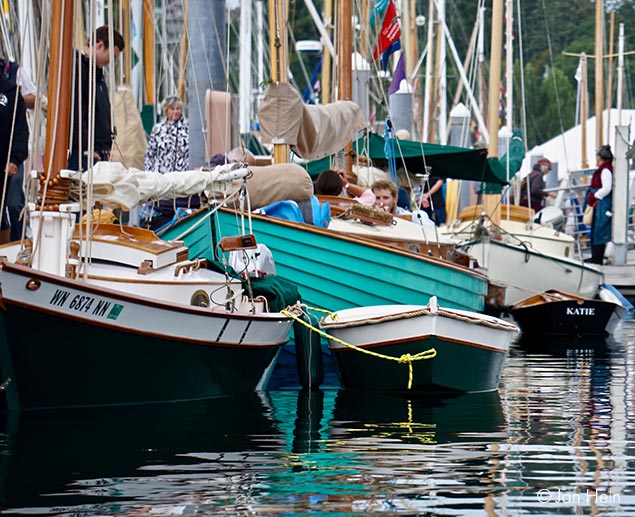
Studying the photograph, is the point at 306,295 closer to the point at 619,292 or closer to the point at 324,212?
the point at 324,212

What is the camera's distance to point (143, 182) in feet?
35.5

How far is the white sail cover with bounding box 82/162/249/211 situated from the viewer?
1024cm

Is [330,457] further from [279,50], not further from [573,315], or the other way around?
[573,315]

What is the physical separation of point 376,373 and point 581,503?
4.55 metres

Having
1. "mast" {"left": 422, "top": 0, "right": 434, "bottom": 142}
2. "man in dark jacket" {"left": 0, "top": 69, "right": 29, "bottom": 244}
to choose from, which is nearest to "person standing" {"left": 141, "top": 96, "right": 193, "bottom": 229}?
"man in dark jacket" {"left": 0, "top": 69, "right": 29, "bottom": 244}

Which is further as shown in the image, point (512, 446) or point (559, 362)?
point (559, 362)

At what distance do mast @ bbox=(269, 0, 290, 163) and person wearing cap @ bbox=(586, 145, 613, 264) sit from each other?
9762 millimetres

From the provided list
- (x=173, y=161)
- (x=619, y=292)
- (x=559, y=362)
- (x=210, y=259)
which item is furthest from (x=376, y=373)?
(x=619, y=292)

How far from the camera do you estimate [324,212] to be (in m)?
14.2

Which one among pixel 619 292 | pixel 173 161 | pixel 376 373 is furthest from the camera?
pixel 619 292

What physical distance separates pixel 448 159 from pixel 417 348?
31.3 ft

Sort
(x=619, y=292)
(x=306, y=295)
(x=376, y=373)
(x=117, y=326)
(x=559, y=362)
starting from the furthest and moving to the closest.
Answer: (x=619, y=292), (x=559, y=362), (x=306, y=295), (x=376, y=373), (x=117, y=326)

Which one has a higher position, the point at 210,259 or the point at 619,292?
the point at 210,259

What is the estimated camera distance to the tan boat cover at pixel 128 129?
13.7 m
